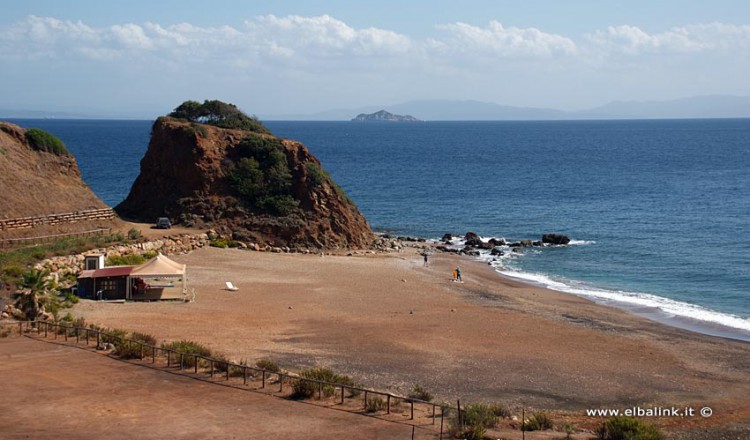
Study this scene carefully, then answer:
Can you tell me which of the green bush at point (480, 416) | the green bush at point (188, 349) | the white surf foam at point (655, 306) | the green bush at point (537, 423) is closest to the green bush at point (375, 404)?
the green bush at point (480, 416)

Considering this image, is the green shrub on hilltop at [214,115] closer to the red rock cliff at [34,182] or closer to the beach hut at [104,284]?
the red rock cliff at [34,182]

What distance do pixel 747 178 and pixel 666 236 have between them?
45349mm

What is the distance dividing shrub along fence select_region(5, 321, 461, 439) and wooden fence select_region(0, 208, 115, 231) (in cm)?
1585

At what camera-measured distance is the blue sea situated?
41062 millimetres

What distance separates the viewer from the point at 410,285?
41.0 m

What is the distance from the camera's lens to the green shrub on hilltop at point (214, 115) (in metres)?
59.7

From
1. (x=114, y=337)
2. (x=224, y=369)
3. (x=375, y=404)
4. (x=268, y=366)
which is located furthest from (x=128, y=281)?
(x=375, y=404)

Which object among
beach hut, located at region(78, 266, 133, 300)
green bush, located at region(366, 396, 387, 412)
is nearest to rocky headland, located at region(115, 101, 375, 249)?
beach hut, located at region(78, 266, 133, 300)

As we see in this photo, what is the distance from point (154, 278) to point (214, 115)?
90.7ft

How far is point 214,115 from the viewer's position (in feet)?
198

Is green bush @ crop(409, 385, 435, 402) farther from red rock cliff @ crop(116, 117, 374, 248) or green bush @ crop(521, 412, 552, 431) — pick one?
red rock cliff @ crop(116, 117, 374, 248)

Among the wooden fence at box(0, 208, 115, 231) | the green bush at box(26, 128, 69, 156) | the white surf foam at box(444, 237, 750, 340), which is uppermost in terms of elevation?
the green bush at box(26, 128, 69, 156)

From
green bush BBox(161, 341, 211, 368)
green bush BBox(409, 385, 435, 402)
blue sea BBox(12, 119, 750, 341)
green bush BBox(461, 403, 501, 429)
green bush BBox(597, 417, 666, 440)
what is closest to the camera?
green bush BBox(597, 417, 666, 440)

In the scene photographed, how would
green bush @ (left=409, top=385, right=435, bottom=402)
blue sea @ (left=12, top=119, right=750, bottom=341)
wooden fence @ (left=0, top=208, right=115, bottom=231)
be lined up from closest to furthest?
green bush @ (left=409, top=385, right=435, bottom=402) < blue sea @ (left=12, top=119, right=750, bottom=341) < wooden fence @ (left=0, top=208, right=115, bottom=231)
